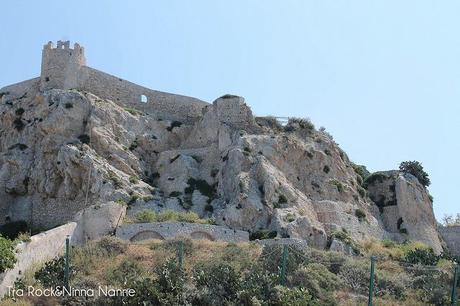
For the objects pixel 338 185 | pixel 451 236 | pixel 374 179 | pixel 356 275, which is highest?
pixel 374 179

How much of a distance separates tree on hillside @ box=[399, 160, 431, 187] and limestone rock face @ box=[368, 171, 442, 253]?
0.88 meters

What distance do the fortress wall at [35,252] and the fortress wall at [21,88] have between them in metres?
20.4

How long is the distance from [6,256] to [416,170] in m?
32.9

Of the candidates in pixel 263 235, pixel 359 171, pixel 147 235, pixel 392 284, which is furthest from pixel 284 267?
pixel 359 171

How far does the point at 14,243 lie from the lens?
25578mm

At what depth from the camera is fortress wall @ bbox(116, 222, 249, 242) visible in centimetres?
3475

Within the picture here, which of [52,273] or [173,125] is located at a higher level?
[173,125]

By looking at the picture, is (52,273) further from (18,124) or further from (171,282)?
(18,124)

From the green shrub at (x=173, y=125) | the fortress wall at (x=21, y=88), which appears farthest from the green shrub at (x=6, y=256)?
the fortress wall at (x=21, y=88)

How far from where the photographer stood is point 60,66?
162 feet

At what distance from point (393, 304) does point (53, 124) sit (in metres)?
27.1

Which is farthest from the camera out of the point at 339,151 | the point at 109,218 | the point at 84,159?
the point at 339,151

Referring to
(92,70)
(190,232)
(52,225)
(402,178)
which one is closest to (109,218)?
(190,232)

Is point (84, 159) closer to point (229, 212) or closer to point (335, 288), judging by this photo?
point (229, 212)
